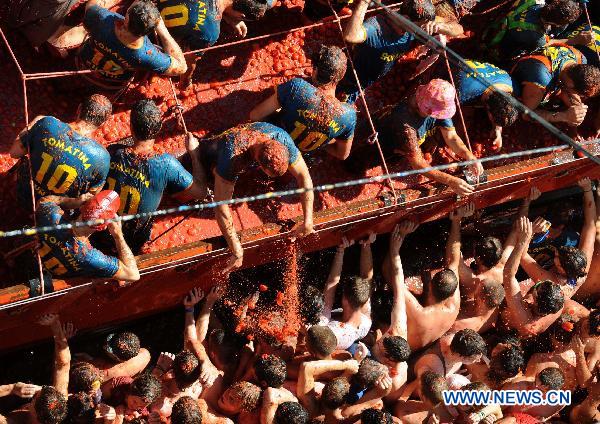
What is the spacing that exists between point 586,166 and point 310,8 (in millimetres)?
2918

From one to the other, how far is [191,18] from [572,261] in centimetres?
368

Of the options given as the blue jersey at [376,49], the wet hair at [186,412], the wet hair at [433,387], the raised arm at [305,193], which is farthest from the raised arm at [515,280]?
the wet hair at [186,412]

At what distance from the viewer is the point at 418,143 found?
721cm

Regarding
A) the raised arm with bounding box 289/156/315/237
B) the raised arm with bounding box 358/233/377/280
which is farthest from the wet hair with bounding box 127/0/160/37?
the raised arm with bounding box 358/233/377/280

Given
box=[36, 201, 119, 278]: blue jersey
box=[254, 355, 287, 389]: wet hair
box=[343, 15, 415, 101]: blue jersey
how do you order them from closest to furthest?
1. box=[36, 201, 119, 278]: blue jersey
2. box=[254, 355, 287, 389]: wet hair
3. box=[343, 15, 415, 101]: blue jersey

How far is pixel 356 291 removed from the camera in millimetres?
7043

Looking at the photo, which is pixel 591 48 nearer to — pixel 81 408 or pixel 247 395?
pixel 247 395

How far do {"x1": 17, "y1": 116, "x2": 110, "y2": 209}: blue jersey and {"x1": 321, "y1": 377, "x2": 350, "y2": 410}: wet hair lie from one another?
2.19 m

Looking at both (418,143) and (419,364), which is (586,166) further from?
(419,364)

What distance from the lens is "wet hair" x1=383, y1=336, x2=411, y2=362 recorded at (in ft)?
22.1

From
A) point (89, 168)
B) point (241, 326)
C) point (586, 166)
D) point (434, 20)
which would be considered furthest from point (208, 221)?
point (586, 166)

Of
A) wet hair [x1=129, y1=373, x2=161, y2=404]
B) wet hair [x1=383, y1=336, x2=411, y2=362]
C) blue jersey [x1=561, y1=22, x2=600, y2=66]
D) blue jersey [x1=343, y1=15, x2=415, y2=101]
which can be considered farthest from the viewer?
blue jersey [x1=561, y1=22, x2=600, y2=66]

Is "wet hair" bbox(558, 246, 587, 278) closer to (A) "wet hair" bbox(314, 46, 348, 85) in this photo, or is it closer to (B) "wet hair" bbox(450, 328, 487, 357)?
(B) "wet hair" bbox(450, 328, 487, 357)

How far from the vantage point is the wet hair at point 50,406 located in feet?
19.3
